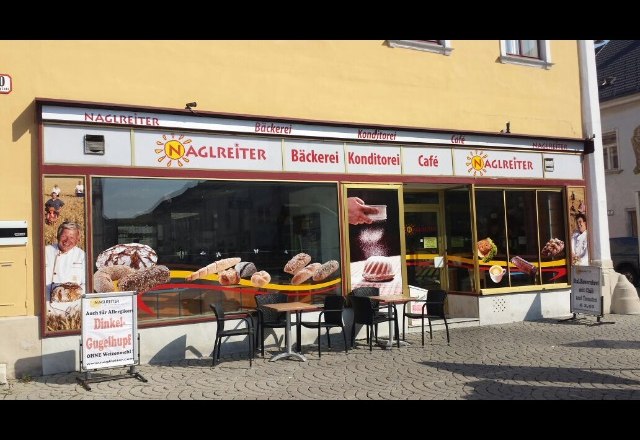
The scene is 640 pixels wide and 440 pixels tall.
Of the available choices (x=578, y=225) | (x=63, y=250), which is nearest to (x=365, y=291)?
(x=63, y=250)

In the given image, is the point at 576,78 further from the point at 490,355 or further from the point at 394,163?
the point at 490,355

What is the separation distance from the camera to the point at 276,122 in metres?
9.71

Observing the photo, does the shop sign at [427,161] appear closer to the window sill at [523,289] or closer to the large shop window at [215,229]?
the large shop window at [215,229]

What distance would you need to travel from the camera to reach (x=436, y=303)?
381 inches

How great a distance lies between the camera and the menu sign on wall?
24.2ft

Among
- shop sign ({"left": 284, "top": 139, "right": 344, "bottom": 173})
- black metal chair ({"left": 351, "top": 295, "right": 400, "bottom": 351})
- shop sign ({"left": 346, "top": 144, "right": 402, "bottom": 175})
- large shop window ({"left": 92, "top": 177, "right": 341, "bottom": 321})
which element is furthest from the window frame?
black metal chair ({"left": 351, "top": 295, "right": 400, "bottom": 351})

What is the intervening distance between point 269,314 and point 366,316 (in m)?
1.52

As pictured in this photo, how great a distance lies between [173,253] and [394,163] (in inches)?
172

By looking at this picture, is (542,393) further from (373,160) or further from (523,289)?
(523,289)

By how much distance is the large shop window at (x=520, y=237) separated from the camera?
39.4 feet

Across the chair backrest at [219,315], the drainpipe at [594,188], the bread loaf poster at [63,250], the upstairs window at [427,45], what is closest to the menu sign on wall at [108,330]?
the bread loaf poster at [63,250]

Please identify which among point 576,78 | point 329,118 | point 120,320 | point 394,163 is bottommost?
point 120,320

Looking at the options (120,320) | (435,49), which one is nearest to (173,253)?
(120,320)

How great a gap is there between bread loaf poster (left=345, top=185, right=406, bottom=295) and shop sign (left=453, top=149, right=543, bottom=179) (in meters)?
1.72
